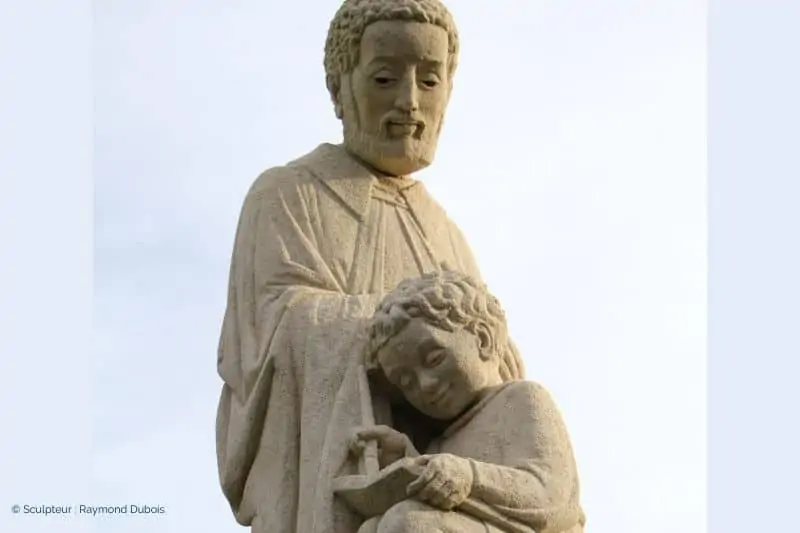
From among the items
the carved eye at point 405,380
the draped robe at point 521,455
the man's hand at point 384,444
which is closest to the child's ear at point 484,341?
the draped robe at point 521,455

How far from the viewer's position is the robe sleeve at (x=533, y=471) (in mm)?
8312

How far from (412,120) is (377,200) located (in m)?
0.42

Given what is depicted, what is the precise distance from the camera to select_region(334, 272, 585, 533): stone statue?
823 cm

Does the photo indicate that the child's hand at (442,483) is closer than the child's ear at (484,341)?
Yes

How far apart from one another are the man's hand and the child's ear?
1.76 feet

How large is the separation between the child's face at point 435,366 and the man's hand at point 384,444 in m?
0.26

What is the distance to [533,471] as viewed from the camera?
8469 millimetres

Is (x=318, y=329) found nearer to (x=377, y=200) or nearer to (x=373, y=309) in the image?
(x=373, y=309)

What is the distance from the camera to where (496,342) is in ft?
29.1

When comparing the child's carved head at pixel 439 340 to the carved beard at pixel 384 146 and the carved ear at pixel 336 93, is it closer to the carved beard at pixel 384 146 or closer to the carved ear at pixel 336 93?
the carved beard at pixel 384 146

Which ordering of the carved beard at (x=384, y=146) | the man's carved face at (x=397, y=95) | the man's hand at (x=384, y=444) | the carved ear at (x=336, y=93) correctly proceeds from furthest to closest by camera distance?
the carved ear at (x=336, y=93)
the carved beard at (x=384, y=146)
the man's carved face at (x=397, y=95)
the man's hand at (x=384, y=444)

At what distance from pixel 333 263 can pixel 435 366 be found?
0.99m

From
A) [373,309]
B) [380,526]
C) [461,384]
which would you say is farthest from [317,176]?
[380,526]

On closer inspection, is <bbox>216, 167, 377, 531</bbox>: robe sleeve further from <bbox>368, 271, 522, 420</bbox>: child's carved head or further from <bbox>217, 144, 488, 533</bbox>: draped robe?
<bbox>368, 271, 522, 420</bbox>: child's carved head
